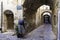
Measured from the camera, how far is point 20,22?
10164 millimetres

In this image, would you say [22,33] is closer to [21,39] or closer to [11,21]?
[21,39]

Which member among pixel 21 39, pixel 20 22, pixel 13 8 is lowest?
pixel 21 39

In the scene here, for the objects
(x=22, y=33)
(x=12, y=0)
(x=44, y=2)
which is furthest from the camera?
(x=12, y=0)

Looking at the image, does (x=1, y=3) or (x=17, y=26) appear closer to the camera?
(x=17, y=26)

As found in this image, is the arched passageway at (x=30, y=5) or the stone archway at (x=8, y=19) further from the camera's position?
the stone archway at (x=8, y=19)

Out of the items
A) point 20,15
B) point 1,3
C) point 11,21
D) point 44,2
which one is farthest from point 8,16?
point 20,15

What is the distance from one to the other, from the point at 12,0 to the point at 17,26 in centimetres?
529

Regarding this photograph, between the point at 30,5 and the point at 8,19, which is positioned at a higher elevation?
the point at 30,5

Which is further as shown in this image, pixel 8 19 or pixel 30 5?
pixel 8 19

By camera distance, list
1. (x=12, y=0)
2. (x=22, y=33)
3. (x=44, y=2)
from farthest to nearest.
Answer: (x=12, y=0)
(x=44, y=2)
(x=22, y=33)

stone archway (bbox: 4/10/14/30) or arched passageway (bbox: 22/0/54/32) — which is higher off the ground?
arched passageway (bbox: 22/0/54/32)

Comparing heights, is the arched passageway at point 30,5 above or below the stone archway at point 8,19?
above

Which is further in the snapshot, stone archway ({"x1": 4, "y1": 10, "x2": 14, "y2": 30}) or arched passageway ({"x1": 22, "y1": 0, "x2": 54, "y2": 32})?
stone archway ({"x1": 4, "y1": 10, "x2": 14, "y2": 30})

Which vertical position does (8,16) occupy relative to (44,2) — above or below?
below
